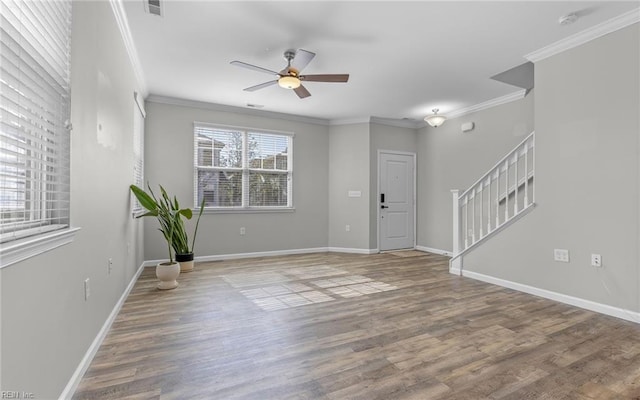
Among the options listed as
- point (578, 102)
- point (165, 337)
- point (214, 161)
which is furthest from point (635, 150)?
point (214, 161)

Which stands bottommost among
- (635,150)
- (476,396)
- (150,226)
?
(476,396)

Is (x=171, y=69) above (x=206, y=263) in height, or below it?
above

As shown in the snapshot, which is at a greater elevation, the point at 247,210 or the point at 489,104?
the point at 489,104

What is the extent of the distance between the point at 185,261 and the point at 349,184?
332 cm

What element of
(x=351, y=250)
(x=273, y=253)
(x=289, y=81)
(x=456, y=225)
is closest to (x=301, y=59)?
(x=289, y=81)

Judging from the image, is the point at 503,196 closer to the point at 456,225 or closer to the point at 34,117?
the point at 456,225

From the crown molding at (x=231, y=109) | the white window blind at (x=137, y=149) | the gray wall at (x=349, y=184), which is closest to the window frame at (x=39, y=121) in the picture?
the white window blind at (x=137, y=149)

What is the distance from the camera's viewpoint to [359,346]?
229cm

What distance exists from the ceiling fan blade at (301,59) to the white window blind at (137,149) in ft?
6.74

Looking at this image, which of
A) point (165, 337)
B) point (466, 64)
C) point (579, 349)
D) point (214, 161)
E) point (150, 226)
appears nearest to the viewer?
point (579, 349)

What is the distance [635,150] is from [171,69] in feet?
16.1

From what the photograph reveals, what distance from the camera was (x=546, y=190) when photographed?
3.48 metres

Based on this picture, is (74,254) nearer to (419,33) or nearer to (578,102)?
(419,33)

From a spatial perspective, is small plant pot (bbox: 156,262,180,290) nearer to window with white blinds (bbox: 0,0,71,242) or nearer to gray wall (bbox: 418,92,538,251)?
window with white blinds (bbox: 0,0,71,242)
